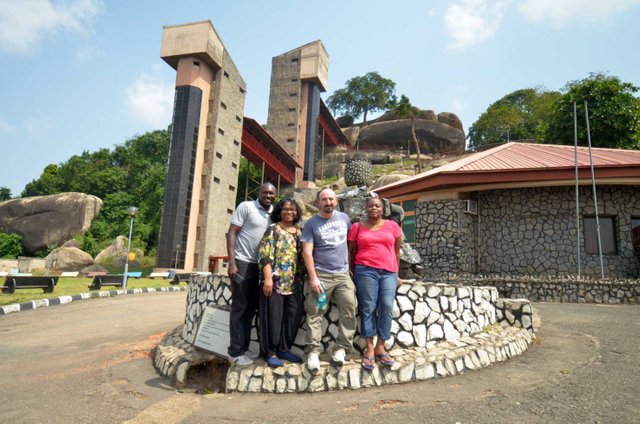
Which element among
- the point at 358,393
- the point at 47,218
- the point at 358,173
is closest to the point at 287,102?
the point at 47,218

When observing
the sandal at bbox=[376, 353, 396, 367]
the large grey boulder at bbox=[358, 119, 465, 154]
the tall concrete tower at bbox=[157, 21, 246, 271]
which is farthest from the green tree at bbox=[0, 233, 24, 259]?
the large grey boulder at bbox=[358, 119, 465, 154]

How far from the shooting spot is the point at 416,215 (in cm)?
1259

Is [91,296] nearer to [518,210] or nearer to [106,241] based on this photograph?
[518,210]

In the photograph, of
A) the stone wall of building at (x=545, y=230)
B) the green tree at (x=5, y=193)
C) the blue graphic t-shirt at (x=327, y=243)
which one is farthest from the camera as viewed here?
the green tree at (x=5, y=193)

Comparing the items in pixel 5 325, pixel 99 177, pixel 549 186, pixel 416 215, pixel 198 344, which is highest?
pixel 99 177

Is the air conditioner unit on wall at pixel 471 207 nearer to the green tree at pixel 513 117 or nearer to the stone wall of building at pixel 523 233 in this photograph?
the stone wall of building at pixel 523 233

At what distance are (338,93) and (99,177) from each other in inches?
1331

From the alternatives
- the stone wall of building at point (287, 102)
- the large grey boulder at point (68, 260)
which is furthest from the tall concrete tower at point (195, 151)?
the stone wall of building at point (287, 102)

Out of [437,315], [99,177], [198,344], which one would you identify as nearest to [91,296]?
[198,344]

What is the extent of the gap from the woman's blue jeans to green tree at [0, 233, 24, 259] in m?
35.6

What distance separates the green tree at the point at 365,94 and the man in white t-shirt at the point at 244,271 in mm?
51287

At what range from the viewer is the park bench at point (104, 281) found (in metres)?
12.1

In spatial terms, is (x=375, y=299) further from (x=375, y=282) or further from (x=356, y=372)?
(x=356, y=372)

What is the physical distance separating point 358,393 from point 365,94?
53326 mm
